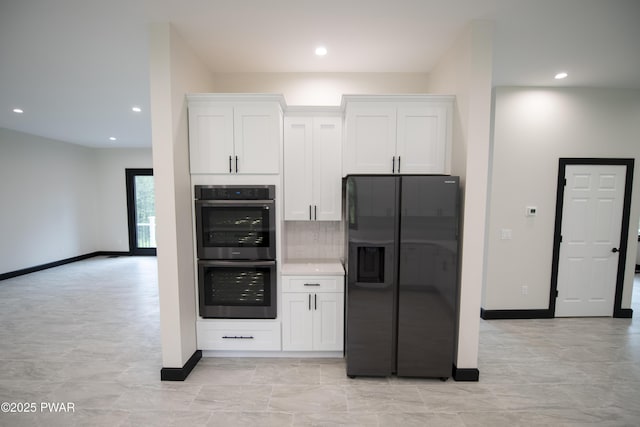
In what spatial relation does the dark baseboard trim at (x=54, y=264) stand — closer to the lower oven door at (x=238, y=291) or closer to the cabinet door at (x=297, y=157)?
the lower oven door at (x=238, y=291)

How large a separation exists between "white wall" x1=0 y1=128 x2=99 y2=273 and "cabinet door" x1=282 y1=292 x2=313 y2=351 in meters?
6.28

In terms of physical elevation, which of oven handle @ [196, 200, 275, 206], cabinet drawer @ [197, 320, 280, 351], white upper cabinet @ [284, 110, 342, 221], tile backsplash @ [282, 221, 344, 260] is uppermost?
white upper cabinet @ [284, 110, 342, 221]

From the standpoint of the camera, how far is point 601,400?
208 centimetres

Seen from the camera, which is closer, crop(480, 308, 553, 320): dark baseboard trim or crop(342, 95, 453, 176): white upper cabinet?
crop(342, 95, 453, 176): white upper cabinet

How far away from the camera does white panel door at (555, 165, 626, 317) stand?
338 cm

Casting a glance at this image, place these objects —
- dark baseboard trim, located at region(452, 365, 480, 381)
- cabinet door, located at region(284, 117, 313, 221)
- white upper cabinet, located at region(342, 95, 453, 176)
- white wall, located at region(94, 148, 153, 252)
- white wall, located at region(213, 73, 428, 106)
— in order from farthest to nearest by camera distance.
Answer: white wall, located at region(94, 148, 153, 252) → white wall, located at region(213, 73, 428, 106) → cabinet door, located at region(284, 117, 313, 221) → white upper cabinet, located at region(342, 95, 453, 176) → dark baseboard trim, located at region(452, 365, 480, 381)

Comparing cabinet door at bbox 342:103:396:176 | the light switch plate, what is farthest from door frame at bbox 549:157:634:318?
cabinet door at bbox 342:103:396:176

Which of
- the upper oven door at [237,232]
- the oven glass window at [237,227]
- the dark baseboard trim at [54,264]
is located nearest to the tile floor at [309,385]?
the upper oven door at [237,232]

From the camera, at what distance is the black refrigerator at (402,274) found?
7.24 ft

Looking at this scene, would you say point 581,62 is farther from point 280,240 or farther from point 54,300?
point 54,300

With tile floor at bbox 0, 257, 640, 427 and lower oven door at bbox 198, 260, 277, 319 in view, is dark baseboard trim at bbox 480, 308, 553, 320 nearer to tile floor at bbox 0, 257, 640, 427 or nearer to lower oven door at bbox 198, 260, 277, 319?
tile floor at bbox 0, 257, 640, 427

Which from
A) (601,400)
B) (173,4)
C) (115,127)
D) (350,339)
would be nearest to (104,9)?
(173,4)

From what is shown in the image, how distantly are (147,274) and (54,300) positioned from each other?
4.97 ft

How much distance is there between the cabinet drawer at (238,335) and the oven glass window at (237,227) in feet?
2.64
